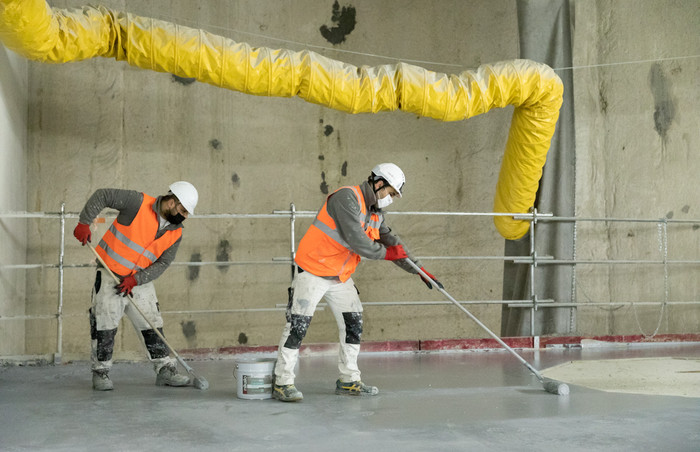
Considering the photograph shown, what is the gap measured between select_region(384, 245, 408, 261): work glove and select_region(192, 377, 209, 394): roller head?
1.58m

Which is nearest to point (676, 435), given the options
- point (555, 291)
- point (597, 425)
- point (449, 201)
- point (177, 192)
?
point (597, 425)

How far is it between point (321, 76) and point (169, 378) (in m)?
3.02

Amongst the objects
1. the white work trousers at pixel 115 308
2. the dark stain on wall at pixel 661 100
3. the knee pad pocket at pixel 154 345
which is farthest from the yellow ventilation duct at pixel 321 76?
the dark stain on wall at pixel 661 100

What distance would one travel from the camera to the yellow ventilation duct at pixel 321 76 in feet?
19.0

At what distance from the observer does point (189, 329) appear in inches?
321

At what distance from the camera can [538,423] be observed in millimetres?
3900

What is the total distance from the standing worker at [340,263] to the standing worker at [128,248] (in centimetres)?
93

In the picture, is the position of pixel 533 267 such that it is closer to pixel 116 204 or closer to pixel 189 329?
pixel 189 329

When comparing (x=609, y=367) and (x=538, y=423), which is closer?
(x=538, y=423)

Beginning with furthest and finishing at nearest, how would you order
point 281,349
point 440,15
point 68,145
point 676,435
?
point 440,15, point 68,145, point 281,349, point 676,435

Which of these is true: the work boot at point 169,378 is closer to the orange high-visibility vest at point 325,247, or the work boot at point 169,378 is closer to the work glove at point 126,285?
the work glove at point 126,285

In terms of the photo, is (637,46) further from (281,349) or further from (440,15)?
(281,349)

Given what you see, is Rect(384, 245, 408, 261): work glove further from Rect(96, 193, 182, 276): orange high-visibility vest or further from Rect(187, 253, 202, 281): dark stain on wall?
Rect(187, 253, 202, 281): dark stain on wall

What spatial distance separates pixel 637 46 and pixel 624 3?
57cm
